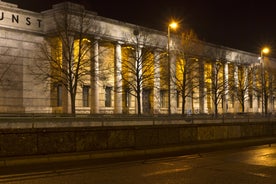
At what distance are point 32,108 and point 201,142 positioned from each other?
102 feet

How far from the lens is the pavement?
15.0m

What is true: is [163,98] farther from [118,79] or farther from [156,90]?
[118,79]

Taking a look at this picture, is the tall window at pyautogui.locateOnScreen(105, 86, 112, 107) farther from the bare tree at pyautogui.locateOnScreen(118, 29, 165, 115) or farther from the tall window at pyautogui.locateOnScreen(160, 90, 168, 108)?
the tall window at pyautogui.locateOnScreen(160, 90, 168, 108)

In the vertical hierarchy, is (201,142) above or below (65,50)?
below

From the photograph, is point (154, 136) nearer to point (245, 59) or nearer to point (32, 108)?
point (32, 108)

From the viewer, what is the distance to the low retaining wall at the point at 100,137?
1565 cm

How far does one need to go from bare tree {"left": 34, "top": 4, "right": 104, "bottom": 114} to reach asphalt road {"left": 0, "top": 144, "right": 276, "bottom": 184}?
87.8 feet

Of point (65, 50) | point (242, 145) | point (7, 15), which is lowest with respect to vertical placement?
point (242, 145)

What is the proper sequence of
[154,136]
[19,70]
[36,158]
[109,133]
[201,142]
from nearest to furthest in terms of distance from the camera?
[36,158], [109,133], [154,136], [201,142], [19,70]

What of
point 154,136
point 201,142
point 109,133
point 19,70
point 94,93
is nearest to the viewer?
point 109,133

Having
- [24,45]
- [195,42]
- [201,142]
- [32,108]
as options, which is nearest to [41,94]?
[32,108]

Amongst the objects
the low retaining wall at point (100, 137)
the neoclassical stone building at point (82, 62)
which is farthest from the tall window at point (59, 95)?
the low retaining wall at point (100, 137)

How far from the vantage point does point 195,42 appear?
A: 56.2 metres

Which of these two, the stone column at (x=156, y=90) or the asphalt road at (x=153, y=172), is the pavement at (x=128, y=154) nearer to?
the asphalt road at (x=153, y=172)
